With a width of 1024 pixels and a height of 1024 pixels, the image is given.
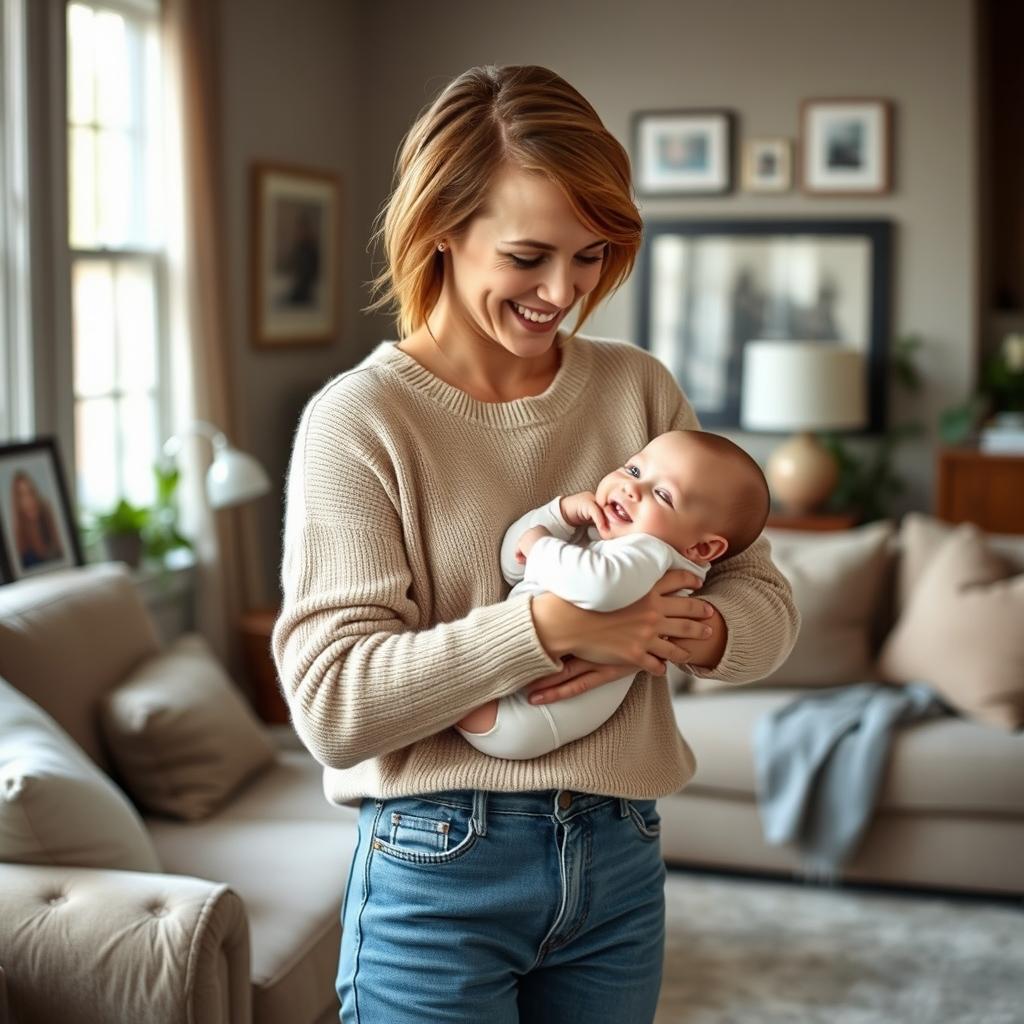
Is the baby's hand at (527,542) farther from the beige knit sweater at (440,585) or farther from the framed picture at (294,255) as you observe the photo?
the framed picture at (294,255)

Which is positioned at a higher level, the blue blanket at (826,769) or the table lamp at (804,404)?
the table lamp at (804,404)

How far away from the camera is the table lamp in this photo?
17.7 ft

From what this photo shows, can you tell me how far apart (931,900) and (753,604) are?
2.58 m

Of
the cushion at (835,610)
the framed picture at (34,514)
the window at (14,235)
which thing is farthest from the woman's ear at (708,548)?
the window at (14,235)

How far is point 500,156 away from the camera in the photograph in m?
1.29

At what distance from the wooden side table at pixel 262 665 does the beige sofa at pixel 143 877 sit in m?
1.11

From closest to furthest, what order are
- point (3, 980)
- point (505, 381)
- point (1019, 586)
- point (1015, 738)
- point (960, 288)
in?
point (505, 381) < point (3, 980) < point (1015, 738) < point (1019, 586) < point (960, 288)

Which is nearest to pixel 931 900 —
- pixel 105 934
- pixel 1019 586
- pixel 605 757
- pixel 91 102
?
pixel 1019 586

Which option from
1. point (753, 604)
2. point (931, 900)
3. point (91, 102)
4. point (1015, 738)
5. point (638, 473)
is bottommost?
point (931, 900)

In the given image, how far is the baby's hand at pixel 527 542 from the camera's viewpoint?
1323 mm

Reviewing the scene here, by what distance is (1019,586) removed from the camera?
148 inches

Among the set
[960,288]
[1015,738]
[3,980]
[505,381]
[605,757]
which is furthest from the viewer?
[960,288]

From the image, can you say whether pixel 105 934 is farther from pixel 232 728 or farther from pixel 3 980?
pixel 232 728

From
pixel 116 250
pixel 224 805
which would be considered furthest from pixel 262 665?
pixel 224 805
